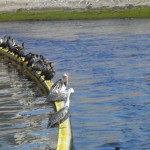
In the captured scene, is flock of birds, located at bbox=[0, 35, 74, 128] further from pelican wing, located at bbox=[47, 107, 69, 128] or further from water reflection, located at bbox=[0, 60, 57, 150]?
water reflection, located at bbox=[0, 60, 57, 150]

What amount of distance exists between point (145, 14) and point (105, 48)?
206ft

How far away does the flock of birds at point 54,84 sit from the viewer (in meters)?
25.7

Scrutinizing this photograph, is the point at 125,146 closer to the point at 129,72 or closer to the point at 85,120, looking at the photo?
the point at 85,120

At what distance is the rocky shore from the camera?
140375 millimetres

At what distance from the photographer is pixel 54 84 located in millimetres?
32844

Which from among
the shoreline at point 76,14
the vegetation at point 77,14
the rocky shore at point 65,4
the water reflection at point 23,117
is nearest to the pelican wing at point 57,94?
the water reflection at point 23,117

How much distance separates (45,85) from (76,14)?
97.1 m

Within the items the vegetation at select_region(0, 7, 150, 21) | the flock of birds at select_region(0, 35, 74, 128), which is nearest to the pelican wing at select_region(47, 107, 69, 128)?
the flock of birds at select_region(0, 35, 74, 128)

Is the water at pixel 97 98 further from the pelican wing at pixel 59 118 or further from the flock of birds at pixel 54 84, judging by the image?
the flock of birds at pixel 54 84

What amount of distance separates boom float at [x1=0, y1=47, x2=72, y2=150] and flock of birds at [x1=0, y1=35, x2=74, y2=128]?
0.28 meters

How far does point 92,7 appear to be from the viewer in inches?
5600

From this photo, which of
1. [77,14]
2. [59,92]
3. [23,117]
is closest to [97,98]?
[59,92]

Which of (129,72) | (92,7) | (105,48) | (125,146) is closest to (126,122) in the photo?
(125,146)

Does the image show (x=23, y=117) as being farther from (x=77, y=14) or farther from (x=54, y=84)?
(x=77, y=14)
